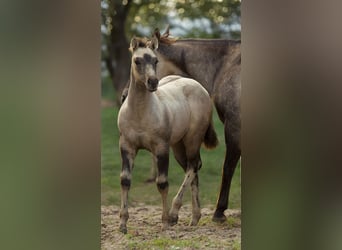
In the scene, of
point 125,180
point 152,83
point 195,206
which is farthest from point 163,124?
point 195,206

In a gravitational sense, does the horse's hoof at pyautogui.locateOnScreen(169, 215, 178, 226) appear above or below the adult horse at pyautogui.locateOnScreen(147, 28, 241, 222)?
below

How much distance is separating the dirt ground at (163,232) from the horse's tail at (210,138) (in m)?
0.33

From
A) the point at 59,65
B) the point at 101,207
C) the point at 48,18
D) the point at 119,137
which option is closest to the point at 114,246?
the point at 101,207

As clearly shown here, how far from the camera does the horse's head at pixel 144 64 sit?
2795 millimetres

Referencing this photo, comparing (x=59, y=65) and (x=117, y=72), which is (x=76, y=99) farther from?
(x=117, y=72)

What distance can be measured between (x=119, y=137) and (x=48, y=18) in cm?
69

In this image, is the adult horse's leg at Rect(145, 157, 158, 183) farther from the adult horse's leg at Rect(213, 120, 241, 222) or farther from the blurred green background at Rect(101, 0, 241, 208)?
the adult horse's leg at Rect(213, 120, 241, 222)

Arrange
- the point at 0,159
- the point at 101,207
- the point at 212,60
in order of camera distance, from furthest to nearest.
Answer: the point at 212,60 < the point at 101,207 < the point at 0,159

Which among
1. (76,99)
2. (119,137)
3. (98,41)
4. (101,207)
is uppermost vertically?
(98,41)

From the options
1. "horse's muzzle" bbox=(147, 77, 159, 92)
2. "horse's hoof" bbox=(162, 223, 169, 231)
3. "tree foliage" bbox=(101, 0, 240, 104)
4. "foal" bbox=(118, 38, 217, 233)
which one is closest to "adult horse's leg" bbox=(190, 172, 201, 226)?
A: "foal" bbox=(118, 38, 217, 233)

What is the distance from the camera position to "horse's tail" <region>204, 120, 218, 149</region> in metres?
2.93

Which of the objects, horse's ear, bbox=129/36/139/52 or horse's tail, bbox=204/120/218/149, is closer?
horse's ear, bbox=129/36/139/52

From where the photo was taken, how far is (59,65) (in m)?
2.58

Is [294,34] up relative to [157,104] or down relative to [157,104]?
up
